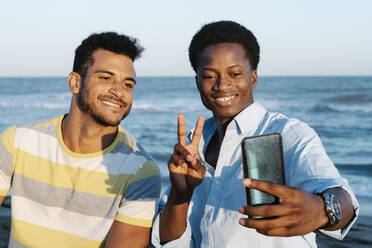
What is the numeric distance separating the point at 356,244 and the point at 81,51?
4306 millimetres

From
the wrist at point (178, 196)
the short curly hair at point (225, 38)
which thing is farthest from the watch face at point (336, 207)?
the short curly hair at point (225, 38)

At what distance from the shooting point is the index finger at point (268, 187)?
1.46m

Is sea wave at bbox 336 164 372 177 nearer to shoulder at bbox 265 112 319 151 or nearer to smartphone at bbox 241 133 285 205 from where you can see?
shoulder at bbox 265 112 319 151

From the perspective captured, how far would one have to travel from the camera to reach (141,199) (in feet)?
10.0

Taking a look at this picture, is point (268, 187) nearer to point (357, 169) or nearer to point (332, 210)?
point (332, 210)

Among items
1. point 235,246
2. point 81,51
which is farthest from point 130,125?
point 235,246

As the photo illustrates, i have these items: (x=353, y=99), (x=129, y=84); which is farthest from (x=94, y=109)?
(x=353, y=99)

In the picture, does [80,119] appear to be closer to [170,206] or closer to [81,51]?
[81,51]

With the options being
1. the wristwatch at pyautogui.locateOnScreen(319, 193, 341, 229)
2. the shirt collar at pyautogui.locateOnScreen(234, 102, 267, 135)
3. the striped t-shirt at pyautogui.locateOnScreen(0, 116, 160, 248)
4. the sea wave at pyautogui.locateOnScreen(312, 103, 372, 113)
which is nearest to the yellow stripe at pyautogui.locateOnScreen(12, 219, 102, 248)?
the striped t-shirt at pyautogui.locateOnScreen(0, 116, 160, 248)

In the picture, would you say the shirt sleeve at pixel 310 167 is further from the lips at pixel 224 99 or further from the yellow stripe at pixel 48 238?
the yellow stripe at pixel 48 238

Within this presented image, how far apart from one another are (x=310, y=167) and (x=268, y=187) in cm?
65

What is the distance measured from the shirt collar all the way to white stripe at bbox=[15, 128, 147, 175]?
2.84 ft

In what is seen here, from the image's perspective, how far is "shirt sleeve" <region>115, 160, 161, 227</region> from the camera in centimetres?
300

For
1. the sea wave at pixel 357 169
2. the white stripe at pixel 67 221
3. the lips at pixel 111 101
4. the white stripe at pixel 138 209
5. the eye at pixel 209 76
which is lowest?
the sea wave at pixel 357 169
